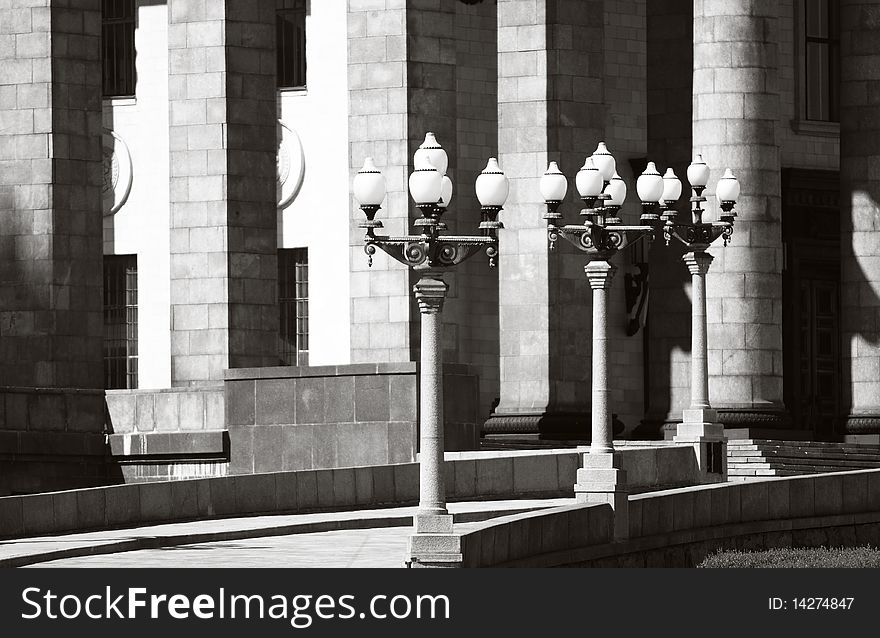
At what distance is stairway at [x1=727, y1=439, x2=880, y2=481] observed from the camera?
139 ft

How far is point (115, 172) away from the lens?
163 ft

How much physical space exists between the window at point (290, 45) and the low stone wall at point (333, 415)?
11.7 m

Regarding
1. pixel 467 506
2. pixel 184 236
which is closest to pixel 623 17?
pixel 184 236

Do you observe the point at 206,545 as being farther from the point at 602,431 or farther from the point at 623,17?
the point at 623,17

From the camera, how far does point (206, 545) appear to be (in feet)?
92.4

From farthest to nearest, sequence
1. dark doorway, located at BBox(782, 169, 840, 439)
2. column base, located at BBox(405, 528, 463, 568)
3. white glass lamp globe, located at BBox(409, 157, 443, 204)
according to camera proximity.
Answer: dark doorway, located at BBox(782, 169, 840, 439) < white glass lamp globe, located at BBox(409, 157, 443, 204) < column base, located at BBox(405, 528, 463, 568)

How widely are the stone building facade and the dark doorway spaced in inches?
124

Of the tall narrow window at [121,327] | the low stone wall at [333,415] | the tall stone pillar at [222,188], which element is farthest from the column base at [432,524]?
the tall narrow window at [121,327]

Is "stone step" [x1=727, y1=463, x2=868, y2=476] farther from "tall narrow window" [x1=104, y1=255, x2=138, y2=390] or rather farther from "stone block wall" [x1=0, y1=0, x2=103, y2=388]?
"tall narrow window" [x1=104, y1=255, x2=138, y2=390]

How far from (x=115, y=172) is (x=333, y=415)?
13834mm

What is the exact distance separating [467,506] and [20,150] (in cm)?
1413

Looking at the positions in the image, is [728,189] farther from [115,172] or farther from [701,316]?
[115,172]

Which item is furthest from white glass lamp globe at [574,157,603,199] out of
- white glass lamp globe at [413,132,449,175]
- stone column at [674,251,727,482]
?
stone column at [674,251,727,482]

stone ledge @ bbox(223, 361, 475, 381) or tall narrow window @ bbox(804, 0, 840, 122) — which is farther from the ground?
tall narrow window @ bbox(804, 0, 840, 122)
